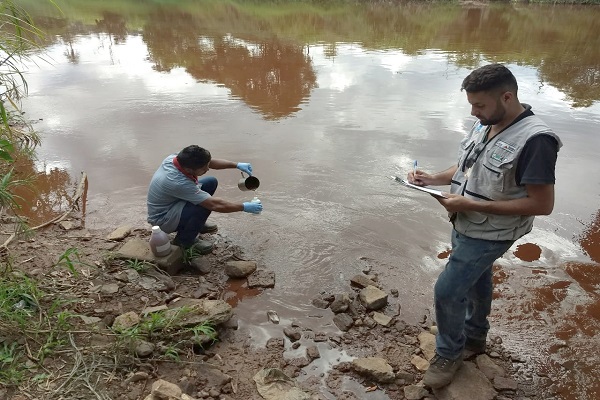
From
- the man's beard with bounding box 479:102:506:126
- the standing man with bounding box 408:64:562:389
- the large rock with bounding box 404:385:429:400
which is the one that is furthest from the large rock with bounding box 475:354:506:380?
the man's beard with bounding box 479:102:506:126

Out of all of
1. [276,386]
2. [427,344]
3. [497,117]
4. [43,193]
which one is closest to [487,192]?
A: [497,117]

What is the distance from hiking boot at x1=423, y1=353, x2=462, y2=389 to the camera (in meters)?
2.38

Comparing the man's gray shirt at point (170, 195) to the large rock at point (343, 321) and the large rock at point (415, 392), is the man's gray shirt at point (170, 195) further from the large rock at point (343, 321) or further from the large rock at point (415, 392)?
the large rock at point (415, 392)

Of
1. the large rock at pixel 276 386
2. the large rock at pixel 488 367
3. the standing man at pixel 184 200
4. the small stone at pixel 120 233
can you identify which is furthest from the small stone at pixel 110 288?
the large rock at pixel 488 367

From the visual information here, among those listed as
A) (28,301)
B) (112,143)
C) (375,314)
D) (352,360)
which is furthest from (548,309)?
(112,143)

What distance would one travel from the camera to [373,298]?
303cm

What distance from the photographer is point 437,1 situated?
84.3ft

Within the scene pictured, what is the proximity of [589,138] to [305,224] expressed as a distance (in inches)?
194

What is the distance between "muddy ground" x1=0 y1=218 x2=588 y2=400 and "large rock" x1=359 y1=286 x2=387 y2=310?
7cm

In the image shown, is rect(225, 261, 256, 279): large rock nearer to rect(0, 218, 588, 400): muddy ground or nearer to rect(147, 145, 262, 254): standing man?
rect(0, 218, 588, 400): muddy ground

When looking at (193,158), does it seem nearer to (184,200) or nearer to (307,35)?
(184,200)

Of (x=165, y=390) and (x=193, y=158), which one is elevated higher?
(x=193, y=158)

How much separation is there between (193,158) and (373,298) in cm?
171

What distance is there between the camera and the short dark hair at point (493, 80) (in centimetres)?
187
